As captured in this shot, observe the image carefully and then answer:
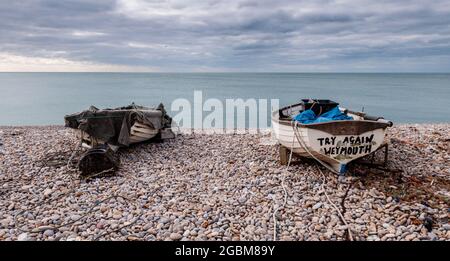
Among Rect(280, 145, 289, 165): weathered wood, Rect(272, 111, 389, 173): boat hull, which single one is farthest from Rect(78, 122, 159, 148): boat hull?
Rect(272, 111, 389, 173): boat hull

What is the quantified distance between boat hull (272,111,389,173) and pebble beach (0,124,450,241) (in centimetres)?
45

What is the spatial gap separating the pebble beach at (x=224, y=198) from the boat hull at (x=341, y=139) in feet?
1.47

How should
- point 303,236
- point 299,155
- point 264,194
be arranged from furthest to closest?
point 299,155 < point 264,194 < point 303,236

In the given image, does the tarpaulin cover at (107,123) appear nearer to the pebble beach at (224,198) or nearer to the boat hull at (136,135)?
the boat hull at (136,135)

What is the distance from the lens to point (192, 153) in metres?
10.2

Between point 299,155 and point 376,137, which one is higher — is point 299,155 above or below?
below

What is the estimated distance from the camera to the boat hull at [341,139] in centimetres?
712

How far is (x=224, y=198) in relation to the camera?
6.53 meters

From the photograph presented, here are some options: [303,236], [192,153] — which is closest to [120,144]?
[192,153]

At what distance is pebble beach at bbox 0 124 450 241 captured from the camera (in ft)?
17.2

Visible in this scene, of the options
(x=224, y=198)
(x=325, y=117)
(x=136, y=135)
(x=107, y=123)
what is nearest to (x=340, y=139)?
(x=325, y=117)

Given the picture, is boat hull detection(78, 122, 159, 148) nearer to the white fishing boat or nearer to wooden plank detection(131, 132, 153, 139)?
wooden plank detection(131, 132, 153, 139)
